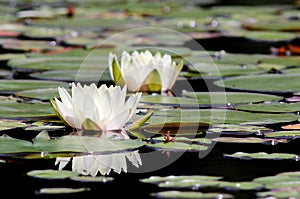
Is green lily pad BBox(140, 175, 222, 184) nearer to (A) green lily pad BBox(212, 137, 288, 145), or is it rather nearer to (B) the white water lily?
(A) green lily pad BBox(212, 137, 288, 145)

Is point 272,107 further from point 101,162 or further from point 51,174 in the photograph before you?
point 51,174

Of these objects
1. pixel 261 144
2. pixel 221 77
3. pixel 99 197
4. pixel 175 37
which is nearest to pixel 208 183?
pixel 99 197

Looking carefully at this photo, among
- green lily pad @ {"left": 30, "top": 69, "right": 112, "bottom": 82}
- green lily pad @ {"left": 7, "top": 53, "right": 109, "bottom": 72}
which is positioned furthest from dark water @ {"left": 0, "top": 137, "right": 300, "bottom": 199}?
green lily pad @ {"left": 7, "top": 53, "right": 109, "bottom": 72}

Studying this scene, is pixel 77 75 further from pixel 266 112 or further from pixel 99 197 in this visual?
pixel 99 197

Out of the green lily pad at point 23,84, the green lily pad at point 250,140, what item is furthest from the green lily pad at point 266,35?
the green lily pad at point 250,140

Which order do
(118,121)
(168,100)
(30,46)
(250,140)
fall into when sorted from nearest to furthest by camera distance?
(250,140)
(118,121)
(168,100)
(30,46)

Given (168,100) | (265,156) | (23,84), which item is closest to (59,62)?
(23,84)

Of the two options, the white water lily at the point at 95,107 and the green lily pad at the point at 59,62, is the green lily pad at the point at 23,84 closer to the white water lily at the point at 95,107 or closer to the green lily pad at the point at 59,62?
the green lily pad at the point at 59,62
